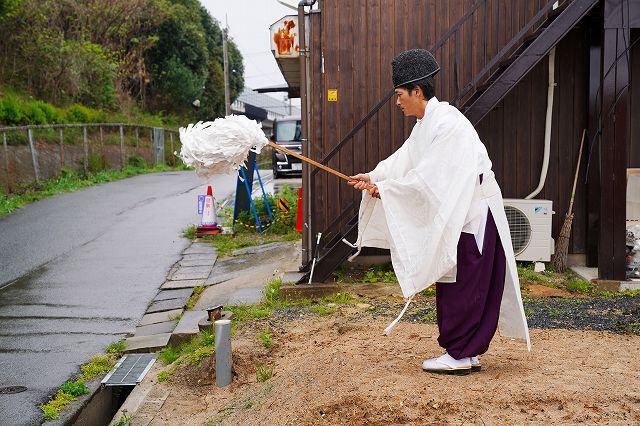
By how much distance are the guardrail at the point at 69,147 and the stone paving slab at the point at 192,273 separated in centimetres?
900

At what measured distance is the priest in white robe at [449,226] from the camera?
184 inches

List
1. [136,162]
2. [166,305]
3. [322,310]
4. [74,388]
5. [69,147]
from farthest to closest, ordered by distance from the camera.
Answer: [136,162] < [69,147] < [166,305] < [322,310] < [74,388]

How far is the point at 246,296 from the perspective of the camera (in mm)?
8781

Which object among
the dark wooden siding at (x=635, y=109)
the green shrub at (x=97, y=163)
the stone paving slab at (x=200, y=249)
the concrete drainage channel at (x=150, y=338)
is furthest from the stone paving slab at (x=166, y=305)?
the green shrub at (x=97, y=163)

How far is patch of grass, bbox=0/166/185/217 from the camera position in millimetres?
16850

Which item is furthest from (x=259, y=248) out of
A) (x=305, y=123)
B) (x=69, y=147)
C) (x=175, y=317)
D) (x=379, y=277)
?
(x=69, y=147)

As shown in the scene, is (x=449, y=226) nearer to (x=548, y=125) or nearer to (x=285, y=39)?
(x=548, y=125)

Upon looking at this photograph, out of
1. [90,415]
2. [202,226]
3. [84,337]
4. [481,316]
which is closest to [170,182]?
[202,226]

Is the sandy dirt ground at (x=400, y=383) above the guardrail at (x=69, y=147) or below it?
below

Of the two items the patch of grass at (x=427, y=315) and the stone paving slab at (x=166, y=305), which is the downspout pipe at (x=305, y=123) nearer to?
the stone paving slab at (x=166, y=305)

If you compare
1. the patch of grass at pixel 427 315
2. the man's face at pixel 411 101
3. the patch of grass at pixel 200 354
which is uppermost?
the man's face at pixel 411 101

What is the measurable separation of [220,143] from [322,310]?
262cm

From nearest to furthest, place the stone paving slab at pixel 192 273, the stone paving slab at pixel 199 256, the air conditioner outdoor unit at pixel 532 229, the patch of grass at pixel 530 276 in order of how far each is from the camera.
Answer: the patch of grass at pixel 530 276 < the air conditioner outdoor unit at pixel 532 229 < the stone paving slab at pixel 192 273 < the stone paving slab at pixel 199 256

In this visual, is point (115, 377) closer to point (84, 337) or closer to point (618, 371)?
point (84, 337)
